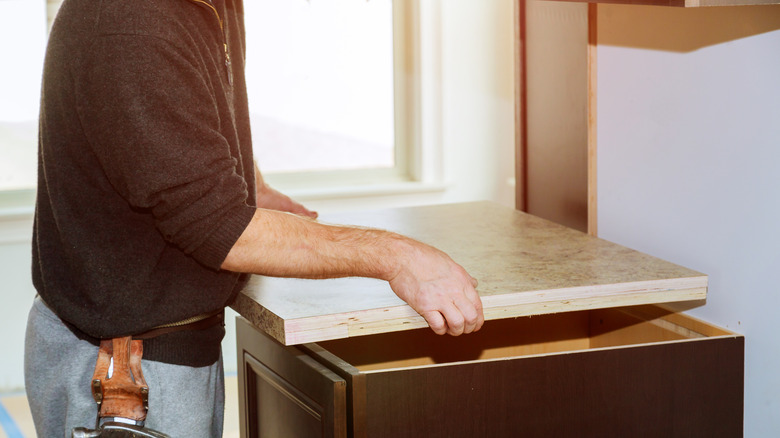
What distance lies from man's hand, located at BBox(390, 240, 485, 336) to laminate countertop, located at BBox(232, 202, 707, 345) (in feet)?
0.18

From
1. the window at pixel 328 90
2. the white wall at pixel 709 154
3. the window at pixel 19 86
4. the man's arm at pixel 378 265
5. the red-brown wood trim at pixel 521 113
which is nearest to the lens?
the man's arm at pixel 378 265

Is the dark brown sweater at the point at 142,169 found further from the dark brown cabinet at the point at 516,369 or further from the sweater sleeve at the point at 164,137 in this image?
the dark brown cabinet at the point at 516,369

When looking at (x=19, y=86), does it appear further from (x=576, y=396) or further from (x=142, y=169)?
(x=576, y=396)

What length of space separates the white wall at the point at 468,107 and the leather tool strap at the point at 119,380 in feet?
7.08

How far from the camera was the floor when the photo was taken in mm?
2654

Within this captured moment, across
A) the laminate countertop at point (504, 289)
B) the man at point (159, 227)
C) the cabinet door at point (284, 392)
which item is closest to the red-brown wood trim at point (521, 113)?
the laminate countertop at point (504, 289)

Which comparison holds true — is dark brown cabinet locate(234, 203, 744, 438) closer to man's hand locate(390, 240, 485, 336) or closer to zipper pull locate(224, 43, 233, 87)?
man's hand locate(390, 240, 485, 336)

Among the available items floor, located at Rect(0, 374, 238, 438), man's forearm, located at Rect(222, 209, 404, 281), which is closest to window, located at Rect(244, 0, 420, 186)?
floor, located at Rect(0, 374, 238, 438)

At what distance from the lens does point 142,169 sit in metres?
0.94

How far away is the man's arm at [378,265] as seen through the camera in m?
1.04

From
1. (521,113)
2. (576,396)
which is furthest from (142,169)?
(521,113)

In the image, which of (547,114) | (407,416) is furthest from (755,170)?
(547,114)

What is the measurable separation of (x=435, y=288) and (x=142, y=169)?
37 centimetres

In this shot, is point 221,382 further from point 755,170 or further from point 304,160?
Result: point 304,160
